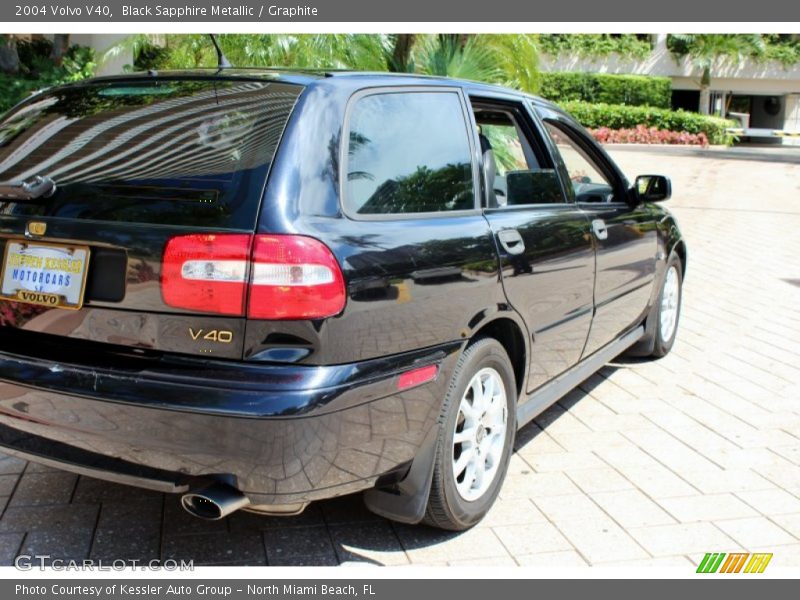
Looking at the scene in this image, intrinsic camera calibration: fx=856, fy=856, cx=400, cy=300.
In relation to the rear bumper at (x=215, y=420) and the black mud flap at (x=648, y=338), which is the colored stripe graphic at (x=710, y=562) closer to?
the rear bumper at (x=215, y=420)

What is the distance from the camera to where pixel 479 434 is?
3.49m

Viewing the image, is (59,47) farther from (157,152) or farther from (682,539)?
(682,539)

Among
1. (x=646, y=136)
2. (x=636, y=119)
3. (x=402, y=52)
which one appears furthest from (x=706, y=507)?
(x=636, y=119)

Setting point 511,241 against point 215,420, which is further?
point 511,241

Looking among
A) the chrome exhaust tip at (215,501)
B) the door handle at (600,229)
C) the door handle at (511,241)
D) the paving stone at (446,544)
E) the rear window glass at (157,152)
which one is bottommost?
the paving stone at (446,544)

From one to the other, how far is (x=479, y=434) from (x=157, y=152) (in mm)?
1662

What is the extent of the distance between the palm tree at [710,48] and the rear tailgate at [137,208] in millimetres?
42443

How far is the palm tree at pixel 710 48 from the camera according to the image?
4166cm

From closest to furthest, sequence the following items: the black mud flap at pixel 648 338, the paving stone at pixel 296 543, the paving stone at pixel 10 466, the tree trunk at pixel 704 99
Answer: the paving stone at pixel 296 543 → the paving stone at pixel 10 466 → the black mud flap at pixel 648 338 → the tree trunk at pixel 704 99

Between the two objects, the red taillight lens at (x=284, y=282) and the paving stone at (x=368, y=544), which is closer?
the red taillight lens at (x=284, y=282)

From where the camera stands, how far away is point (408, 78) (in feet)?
11.2

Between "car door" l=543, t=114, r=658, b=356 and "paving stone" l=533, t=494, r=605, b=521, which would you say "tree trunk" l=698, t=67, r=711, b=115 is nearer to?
"car door" l=543, t=114, r=658, b=356

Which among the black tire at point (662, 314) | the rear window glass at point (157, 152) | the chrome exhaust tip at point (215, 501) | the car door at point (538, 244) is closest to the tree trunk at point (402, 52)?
the black tire at point (662, 314)

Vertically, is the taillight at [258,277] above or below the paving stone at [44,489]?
above
